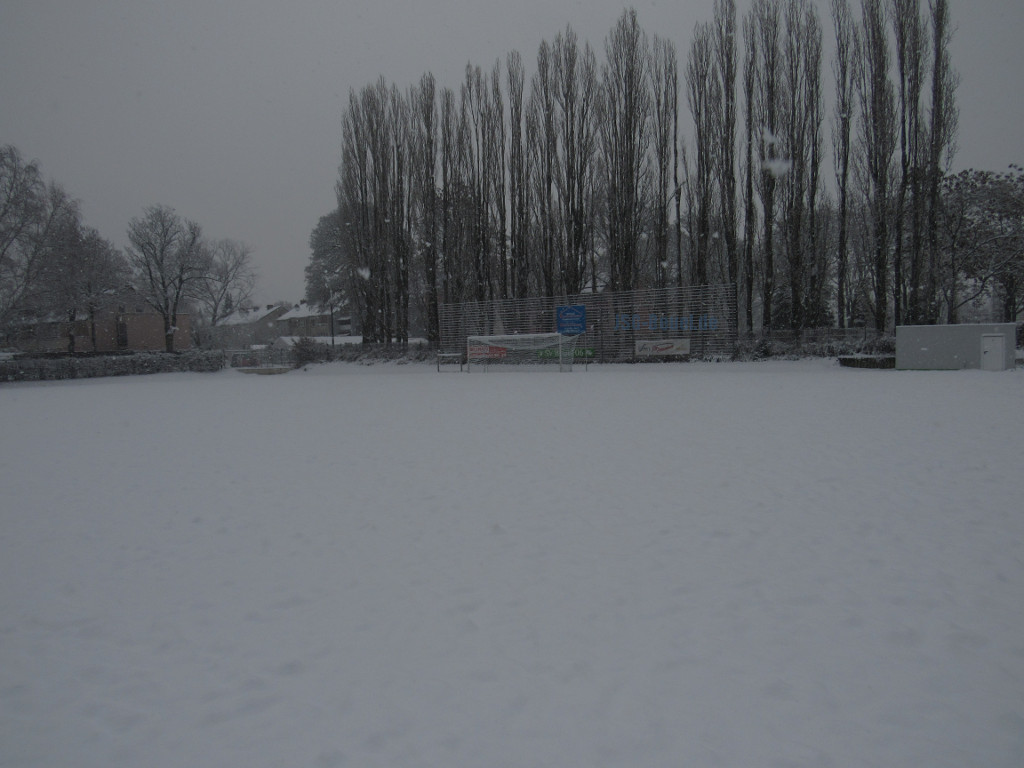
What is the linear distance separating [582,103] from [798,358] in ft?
47.1

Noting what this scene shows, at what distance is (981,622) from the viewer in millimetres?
2732

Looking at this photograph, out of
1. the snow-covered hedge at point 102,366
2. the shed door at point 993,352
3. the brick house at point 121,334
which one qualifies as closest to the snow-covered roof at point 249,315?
the brick house at point 121,334

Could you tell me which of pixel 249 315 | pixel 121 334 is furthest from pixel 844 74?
pixel 249 315

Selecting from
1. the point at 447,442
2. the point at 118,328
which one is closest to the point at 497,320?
the point at 447,442

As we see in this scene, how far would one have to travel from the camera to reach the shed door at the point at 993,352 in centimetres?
1473

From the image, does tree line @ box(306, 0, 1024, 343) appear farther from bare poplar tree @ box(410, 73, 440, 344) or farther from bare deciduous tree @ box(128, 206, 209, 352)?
bare deciduous tree @ box(128, 206, 209, 352)

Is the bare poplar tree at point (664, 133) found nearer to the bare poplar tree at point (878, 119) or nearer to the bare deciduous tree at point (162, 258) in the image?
the bare poplar tree at point (878, 119)

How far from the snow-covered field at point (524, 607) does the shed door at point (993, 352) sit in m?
10.1

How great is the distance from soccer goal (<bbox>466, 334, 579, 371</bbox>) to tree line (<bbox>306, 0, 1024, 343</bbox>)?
16.7 ft

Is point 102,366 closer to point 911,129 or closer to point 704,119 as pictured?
point 704,119

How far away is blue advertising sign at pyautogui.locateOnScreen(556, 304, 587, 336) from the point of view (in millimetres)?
22328

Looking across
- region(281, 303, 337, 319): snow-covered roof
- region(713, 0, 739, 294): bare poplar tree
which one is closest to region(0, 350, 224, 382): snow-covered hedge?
region(713, 0, 739, 294): bare poplar tree

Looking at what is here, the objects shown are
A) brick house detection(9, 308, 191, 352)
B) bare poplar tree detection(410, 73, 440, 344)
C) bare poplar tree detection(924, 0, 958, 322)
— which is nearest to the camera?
bare poplar tree detection(924, 0, 958, 322)

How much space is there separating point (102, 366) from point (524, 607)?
28325 millimetres
